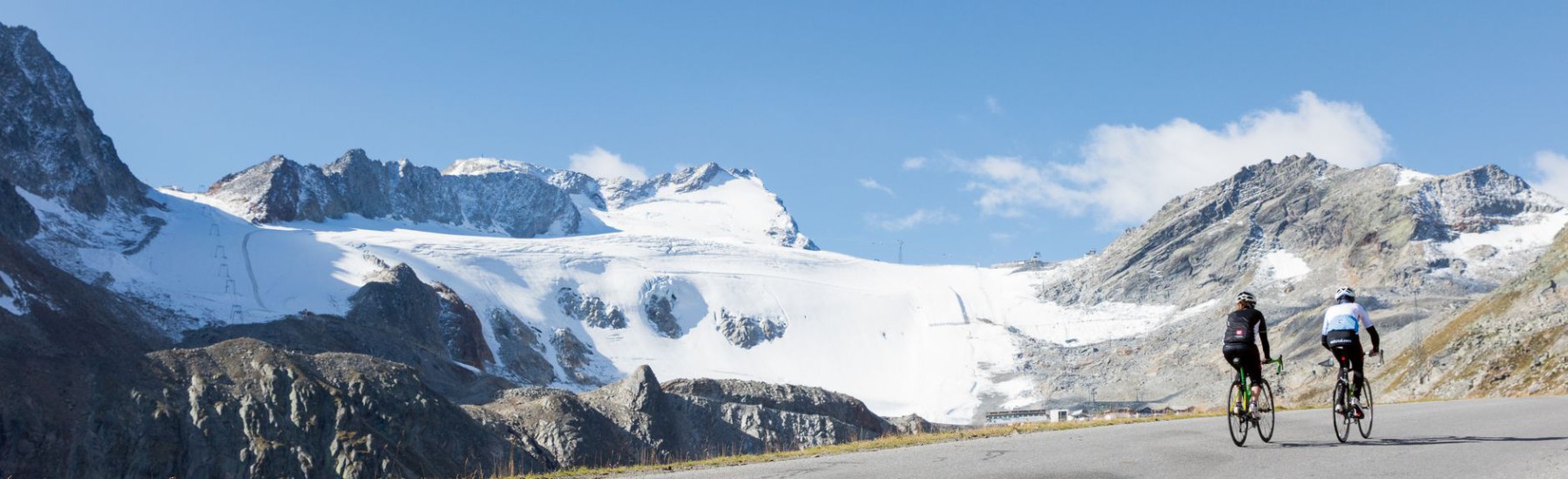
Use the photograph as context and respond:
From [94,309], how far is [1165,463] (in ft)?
405

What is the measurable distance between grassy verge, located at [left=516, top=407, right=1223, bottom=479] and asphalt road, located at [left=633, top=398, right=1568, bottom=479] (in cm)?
88

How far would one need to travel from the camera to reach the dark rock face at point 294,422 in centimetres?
6944

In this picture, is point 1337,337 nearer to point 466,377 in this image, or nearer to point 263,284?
point 466,377

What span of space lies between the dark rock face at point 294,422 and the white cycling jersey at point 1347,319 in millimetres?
54256

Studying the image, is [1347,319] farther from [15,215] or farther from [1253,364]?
[15,215]

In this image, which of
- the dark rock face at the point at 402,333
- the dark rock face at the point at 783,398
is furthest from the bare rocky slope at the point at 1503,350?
the dark rock face at the point at 402,333

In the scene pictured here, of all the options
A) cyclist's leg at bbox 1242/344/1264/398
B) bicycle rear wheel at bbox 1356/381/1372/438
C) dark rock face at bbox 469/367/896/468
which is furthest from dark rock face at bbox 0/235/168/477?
bicycle rear wheel at bbox 1356/381/1372/438

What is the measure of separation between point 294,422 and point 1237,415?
215 feet

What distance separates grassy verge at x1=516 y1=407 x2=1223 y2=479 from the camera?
1945 cm

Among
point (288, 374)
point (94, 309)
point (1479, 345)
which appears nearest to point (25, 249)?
point (94, 309)

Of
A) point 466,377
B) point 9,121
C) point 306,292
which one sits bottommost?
point 466,377

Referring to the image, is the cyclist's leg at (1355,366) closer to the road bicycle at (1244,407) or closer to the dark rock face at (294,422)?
the road bicycle at (1244,407)

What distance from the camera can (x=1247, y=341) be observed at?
18344mm

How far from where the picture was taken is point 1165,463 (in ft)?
56.4
